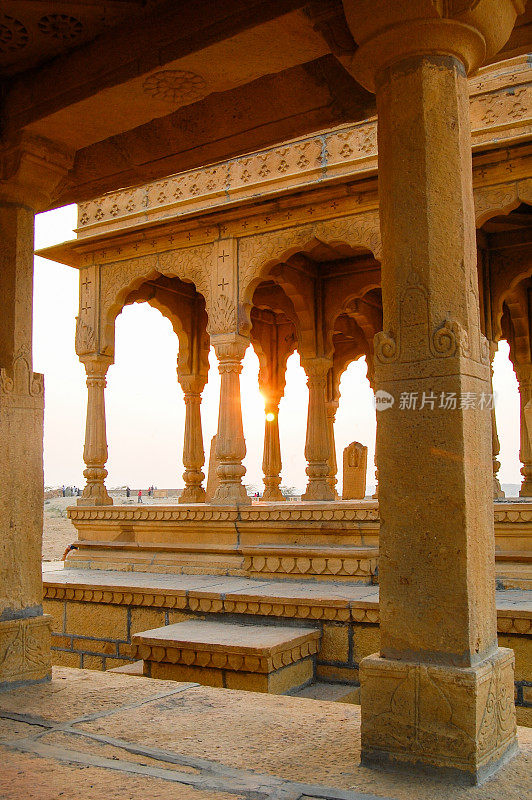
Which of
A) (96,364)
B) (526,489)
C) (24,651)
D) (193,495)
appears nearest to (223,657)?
(24,651)

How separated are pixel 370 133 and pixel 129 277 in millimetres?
3954

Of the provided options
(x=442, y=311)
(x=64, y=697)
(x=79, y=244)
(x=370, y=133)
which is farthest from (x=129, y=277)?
(x=442, y=311)

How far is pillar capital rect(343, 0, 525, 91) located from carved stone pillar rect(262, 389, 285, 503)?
10378mm

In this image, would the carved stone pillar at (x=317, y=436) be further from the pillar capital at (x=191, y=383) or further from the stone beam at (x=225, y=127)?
the stone beam at (x=225, y=127)

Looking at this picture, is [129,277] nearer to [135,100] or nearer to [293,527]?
[293,527]

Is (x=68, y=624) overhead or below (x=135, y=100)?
below

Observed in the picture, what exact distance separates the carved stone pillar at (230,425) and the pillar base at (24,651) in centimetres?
491

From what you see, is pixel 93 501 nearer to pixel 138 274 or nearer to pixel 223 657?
pixel 138 274

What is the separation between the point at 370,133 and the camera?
8250 mm

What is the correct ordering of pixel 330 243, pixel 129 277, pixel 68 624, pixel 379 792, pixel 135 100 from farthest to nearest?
pixel 129 277, pixel 330 243, pixel 68 624, pixel 135 100, pixel 379 792

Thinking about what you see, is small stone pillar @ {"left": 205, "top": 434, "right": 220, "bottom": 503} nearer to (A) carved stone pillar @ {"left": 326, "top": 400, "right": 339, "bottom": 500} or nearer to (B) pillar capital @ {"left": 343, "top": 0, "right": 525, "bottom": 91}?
(A) carved stone pillar @ {"left": 326, "top": 400, "right": 339, "bottom": 500}

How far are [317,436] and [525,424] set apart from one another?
3.47 m

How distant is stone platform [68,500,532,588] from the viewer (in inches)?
282

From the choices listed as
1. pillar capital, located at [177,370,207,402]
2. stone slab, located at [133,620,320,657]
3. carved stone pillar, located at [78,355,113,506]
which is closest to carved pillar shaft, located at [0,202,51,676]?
stone slab, located at [133,620,320,657]
